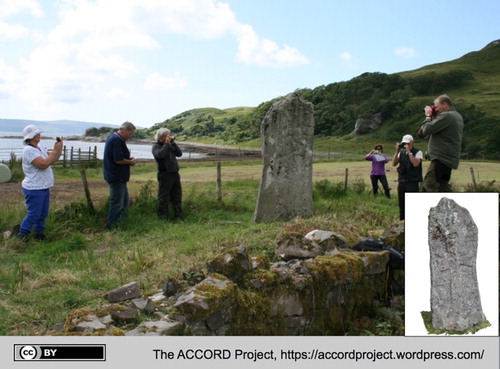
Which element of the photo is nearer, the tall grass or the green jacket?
the tall grass

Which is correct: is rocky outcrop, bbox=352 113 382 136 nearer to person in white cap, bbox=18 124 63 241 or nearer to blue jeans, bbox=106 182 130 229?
blue jeans, bbox=106 182 130 229

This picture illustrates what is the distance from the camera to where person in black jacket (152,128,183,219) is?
414 inches

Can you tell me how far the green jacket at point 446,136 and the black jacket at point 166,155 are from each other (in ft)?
17.2

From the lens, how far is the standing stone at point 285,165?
10.4 meters

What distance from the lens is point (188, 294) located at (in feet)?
13.9

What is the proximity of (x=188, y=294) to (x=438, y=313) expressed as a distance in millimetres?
2824

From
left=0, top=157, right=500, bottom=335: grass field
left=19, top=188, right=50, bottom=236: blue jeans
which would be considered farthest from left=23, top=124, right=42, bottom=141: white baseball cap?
left=0, top=157, right=500, bottom=335: grass field

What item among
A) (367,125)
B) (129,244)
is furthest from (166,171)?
(367,125)

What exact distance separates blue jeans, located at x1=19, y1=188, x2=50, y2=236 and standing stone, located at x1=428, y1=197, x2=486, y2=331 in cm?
658

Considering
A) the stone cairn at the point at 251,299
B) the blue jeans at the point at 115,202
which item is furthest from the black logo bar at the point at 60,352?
the blue jeans at the point at 115,202

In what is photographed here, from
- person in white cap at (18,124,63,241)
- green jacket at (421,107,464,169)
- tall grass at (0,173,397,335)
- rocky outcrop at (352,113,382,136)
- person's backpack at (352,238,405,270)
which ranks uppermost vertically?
rocky outcrop at (352,113,382,136)

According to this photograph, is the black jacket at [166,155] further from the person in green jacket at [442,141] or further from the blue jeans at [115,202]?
the person in green jacket at [442,141]

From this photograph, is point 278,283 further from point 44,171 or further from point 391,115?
point 391,115

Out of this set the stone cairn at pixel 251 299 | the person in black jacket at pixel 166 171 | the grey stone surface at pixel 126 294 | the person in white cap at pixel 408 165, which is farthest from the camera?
the person in black jacket at pixel 166 171
